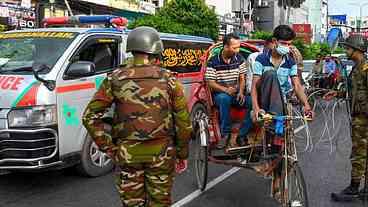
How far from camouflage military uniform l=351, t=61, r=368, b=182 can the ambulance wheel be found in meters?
2.92

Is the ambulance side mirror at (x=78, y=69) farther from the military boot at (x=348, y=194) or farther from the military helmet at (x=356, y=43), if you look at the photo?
the military boot at (x=348, y=194)

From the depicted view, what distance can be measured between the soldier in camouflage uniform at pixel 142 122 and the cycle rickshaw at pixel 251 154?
1.49 metres

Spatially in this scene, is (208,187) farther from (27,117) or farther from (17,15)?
A: (17,15)

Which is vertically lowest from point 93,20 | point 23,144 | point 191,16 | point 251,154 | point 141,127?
point 251,154

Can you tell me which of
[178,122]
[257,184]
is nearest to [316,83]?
[257,184]

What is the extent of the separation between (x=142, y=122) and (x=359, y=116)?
3014 mm

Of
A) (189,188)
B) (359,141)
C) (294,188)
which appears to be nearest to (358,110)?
(359,141)

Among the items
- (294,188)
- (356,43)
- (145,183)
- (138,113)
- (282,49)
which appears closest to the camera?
(138,113)

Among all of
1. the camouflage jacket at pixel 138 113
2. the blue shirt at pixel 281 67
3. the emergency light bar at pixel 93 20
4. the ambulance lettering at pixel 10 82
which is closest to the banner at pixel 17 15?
the emergency light bar at pixel 93 20

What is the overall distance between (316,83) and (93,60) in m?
10.2

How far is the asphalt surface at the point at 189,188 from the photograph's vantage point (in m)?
5.57

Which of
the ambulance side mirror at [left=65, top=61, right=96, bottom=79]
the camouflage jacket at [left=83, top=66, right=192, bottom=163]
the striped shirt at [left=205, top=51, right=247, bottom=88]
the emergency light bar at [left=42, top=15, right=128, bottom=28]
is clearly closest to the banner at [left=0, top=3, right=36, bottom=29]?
the emergency light bar at [left=42, top=15, right=128, bottom=28]

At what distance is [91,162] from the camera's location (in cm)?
644

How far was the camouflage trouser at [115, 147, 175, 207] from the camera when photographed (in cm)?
351
